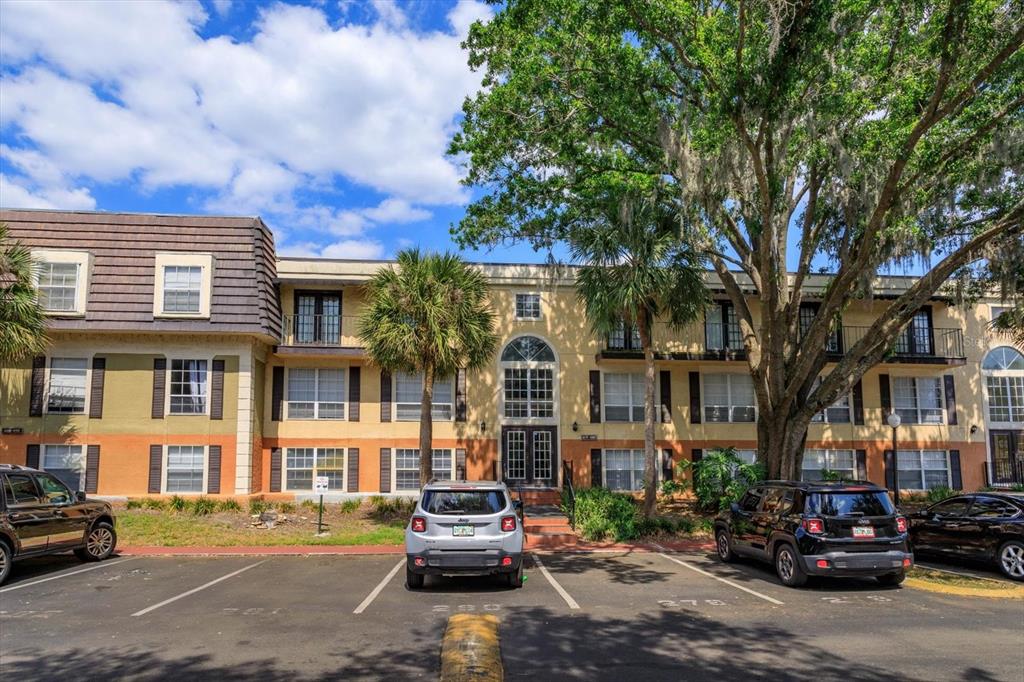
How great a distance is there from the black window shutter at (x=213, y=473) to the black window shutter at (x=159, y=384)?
6.63 ft

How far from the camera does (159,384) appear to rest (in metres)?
21.9

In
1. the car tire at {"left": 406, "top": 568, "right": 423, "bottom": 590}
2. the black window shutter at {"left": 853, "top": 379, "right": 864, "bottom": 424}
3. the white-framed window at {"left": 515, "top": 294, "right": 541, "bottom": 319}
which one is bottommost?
the car tire at {"left": 406, "top": 568, "right": 423, "bottom": 590}

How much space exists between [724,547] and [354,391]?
46.6ft

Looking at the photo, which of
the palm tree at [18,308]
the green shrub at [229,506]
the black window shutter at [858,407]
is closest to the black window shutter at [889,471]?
the black window shutter at [858,407]

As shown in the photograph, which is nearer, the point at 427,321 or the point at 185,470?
the point at 427,321

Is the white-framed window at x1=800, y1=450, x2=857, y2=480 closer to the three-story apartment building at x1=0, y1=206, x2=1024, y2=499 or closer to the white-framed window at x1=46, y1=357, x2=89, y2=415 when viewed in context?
the three-story apartment building at x1=0, y1=206, x2=1024, y2=499

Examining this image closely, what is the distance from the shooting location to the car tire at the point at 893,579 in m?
11.0

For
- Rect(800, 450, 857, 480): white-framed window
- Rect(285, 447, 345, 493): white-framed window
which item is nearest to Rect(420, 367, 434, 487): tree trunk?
Rect(285, 447, 345, 493): white-framed window

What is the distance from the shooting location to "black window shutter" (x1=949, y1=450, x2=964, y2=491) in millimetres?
25828

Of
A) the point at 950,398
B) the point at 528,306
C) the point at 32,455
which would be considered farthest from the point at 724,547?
the point at 32,455

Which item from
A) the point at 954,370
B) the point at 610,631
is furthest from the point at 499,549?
the point at 954,370

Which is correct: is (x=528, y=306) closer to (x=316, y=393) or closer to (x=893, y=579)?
(x=316, y=393)

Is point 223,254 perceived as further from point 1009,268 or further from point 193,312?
point 1009,268

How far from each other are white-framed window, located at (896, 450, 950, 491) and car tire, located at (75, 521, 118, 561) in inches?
1003
